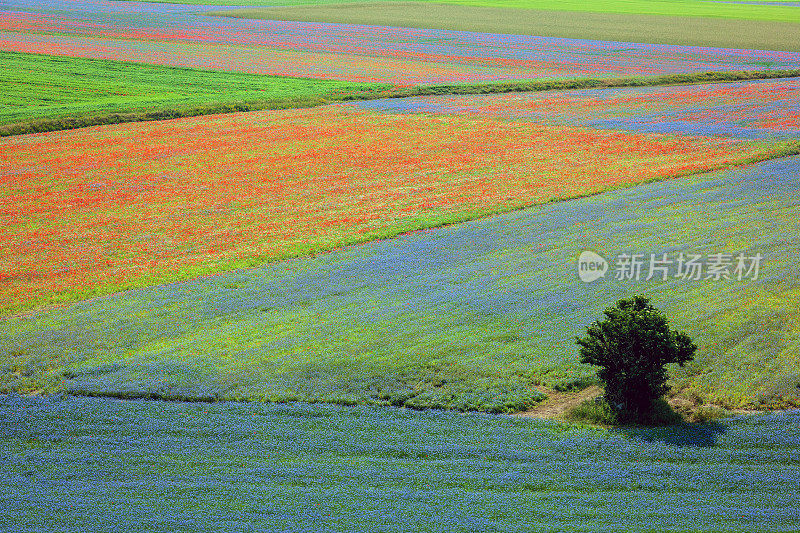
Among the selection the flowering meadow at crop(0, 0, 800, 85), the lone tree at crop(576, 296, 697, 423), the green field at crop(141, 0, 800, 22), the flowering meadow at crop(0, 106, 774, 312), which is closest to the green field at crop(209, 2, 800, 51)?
the green field at crop(141, 0, 800, 22)

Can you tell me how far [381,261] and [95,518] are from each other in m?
12.4

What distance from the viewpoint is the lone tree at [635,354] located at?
1345cm

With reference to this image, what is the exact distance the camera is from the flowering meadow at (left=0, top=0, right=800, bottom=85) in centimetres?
6078

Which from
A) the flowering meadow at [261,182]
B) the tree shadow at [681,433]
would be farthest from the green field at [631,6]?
the tree shadow at [681,433]

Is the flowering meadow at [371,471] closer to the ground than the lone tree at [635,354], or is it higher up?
closer to the ground

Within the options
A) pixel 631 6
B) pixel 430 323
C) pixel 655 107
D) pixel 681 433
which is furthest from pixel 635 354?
pixel 631 6

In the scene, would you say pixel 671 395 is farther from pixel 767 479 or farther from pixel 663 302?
pixel 663 302

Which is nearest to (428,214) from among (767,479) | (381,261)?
(381,261)

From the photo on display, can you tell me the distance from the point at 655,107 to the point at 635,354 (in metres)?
35.8

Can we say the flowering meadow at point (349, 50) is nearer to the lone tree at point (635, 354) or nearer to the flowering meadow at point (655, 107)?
the flowering meadow at point (655, 107)

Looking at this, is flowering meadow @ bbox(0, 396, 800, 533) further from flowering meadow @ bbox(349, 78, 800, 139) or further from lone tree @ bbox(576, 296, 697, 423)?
flowering meadow @ bbox(349, 78, 800, 139)

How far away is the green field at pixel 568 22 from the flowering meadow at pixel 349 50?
4881 millimetres

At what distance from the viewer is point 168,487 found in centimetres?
1137

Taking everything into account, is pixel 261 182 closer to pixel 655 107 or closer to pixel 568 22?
pixel 655 107
